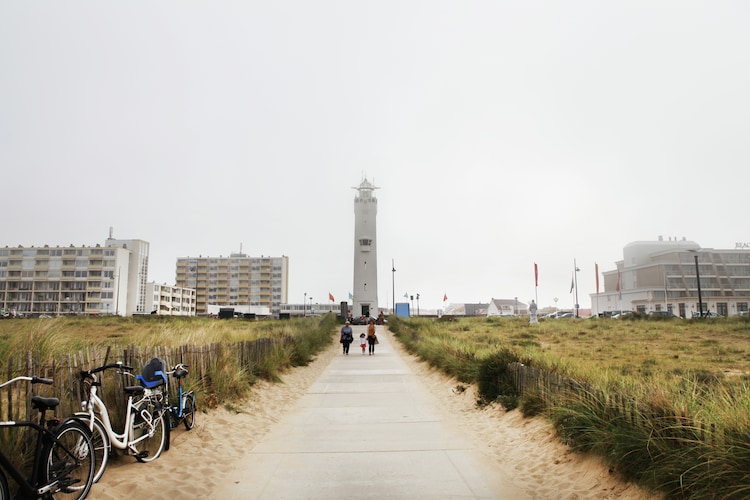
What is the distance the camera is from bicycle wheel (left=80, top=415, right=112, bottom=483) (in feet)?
19.0

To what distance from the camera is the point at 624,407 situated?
668 centimetres

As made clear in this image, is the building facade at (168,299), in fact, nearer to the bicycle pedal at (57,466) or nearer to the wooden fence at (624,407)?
the wooden fence at (624,407)

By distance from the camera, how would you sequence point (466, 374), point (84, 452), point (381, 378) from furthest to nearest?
1. point (381, 378)
2. point (466, 374)
3. point (84, 452)

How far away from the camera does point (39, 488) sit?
4.74 meters

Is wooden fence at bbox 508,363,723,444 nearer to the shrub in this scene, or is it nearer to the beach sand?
the beach sand

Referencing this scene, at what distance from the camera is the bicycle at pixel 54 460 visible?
4543 millimetres

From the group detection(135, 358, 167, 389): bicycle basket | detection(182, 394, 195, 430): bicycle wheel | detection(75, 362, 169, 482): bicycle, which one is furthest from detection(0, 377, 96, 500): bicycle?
detection(182, 394, 195, 430): bicycle wheel

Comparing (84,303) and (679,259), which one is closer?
(679,259)

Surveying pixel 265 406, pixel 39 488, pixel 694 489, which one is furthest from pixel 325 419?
pixel 694 489

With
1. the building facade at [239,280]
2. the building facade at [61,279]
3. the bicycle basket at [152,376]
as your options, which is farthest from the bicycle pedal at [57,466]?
the building facade at [239,280]

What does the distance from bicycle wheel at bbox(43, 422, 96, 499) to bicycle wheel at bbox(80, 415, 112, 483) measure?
15cm

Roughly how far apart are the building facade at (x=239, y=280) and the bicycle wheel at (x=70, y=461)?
494 ft

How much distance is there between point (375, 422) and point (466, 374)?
4908mm

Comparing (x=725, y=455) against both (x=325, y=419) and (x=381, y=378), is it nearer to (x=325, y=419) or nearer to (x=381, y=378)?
(x=325, y=419)
